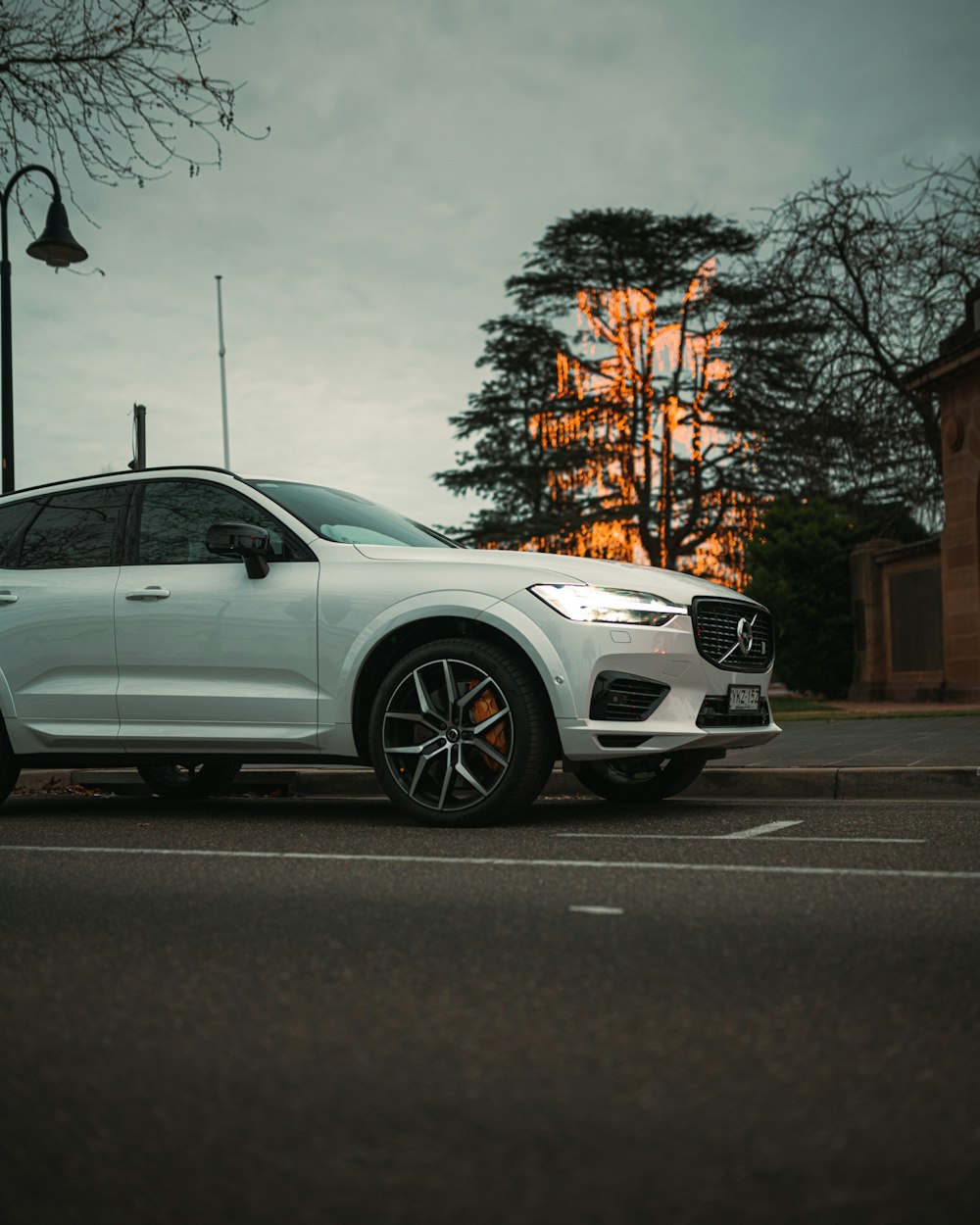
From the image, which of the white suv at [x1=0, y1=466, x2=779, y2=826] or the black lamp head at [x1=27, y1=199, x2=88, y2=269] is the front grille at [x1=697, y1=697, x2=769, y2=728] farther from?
the black lamp head at [x1=27, y1=199, x2=88, y2=269]

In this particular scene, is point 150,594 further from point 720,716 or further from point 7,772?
point 720,716

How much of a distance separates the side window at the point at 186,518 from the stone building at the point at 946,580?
49.3 feet

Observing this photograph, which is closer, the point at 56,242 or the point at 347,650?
the point at 347,650

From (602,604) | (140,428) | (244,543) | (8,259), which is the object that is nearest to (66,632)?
(244,543)

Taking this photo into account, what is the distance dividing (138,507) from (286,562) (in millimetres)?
1114

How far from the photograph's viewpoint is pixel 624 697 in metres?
6.50

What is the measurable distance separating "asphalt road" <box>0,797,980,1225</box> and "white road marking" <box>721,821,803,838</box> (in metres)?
0.72

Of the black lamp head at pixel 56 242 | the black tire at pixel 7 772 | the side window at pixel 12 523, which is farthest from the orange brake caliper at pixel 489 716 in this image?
the black lamp head at pixel 56 242

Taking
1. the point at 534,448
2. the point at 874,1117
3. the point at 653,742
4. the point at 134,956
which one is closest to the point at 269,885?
the point at 134,956

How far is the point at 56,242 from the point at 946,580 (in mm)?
13826

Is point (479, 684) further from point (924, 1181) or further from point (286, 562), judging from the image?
point (924, 1181)

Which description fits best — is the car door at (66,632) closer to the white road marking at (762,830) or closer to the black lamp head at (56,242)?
the white road marking at (762,830)

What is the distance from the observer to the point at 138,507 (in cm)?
771

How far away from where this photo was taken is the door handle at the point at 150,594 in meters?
7.30
